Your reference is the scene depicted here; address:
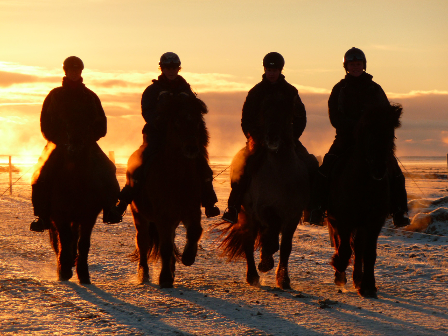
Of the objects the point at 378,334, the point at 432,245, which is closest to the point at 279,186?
the point at 378,334

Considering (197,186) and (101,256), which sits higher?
(197,186)

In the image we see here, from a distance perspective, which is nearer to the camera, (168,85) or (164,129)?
(164,129)

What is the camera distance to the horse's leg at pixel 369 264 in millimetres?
7508

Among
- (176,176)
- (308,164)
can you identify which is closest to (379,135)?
(308,164)

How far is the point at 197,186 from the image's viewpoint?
26.0ft

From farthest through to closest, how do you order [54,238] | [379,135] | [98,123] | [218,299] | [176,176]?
[54,238], [98,123], [176,176], [379,135], [218,299]

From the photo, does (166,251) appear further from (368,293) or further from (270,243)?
(368,293)

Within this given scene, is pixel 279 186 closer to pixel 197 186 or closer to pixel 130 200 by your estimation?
pixel 197 186

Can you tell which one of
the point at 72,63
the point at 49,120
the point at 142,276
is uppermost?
the point at 72,63

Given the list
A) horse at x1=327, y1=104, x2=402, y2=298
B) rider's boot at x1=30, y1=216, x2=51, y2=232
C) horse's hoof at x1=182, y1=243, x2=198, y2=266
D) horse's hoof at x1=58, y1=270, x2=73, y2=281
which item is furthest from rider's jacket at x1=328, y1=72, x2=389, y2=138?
rider's boot at x1=30, y1=216, x2=51, y2=232

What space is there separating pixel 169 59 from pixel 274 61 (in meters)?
1.44

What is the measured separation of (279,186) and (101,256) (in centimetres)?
425

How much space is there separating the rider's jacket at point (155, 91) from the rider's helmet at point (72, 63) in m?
1.05

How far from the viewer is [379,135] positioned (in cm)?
730
